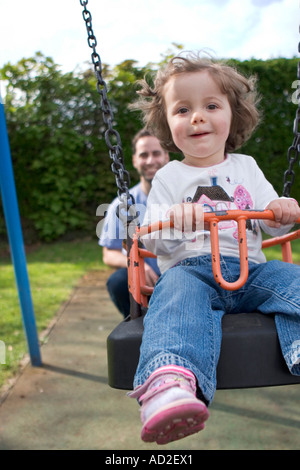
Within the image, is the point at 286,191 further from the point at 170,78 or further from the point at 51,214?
the point at 51,214

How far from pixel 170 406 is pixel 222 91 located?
1.07m

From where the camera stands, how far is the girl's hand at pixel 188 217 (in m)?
1.32

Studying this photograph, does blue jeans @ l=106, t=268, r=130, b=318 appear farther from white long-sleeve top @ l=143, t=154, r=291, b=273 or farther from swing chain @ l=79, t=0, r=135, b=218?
swing chain @ l=79, t=0, r=135, b=218

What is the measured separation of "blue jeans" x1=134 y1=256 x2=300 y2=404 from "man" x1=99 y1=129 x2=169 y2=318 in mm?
1185

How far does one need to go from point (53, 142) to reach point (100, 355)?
154 inches

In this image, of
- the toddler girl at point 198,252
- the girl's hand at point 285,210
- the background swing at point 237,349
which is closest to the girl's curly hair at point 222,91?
the toddler girl at point 198,252

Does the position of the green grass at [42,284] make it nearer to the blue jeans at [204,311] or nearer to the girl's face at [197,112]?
the blue jeans at [204,311]

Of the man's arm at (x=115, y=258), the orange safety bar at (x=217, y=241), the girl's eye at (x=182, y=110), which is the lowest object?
the man's arm at (x=115, y=258)

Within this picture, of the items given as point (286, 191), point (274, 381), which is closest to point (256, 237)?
point (286, 191)

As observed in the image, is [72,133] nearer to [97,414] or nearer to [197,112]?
[97,414]

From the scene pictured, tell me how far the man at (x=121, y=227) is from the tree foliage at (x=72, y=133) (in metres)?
3.16

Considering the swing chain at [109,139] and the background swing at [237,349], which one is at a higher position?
the swing chain at [109,139]

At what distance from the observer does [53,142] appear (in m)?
6.45

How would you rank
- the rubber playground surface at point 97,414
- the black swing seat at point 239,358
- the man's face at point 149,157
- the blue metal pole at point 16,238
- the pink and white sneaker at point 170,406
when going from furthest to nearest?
the man's face at point 149,157, the blue metal pole at point 16,238, the rubber playground surface at point 97,414, the black swing seat at point 239,358, the pink and white sneaker at point 170,406
